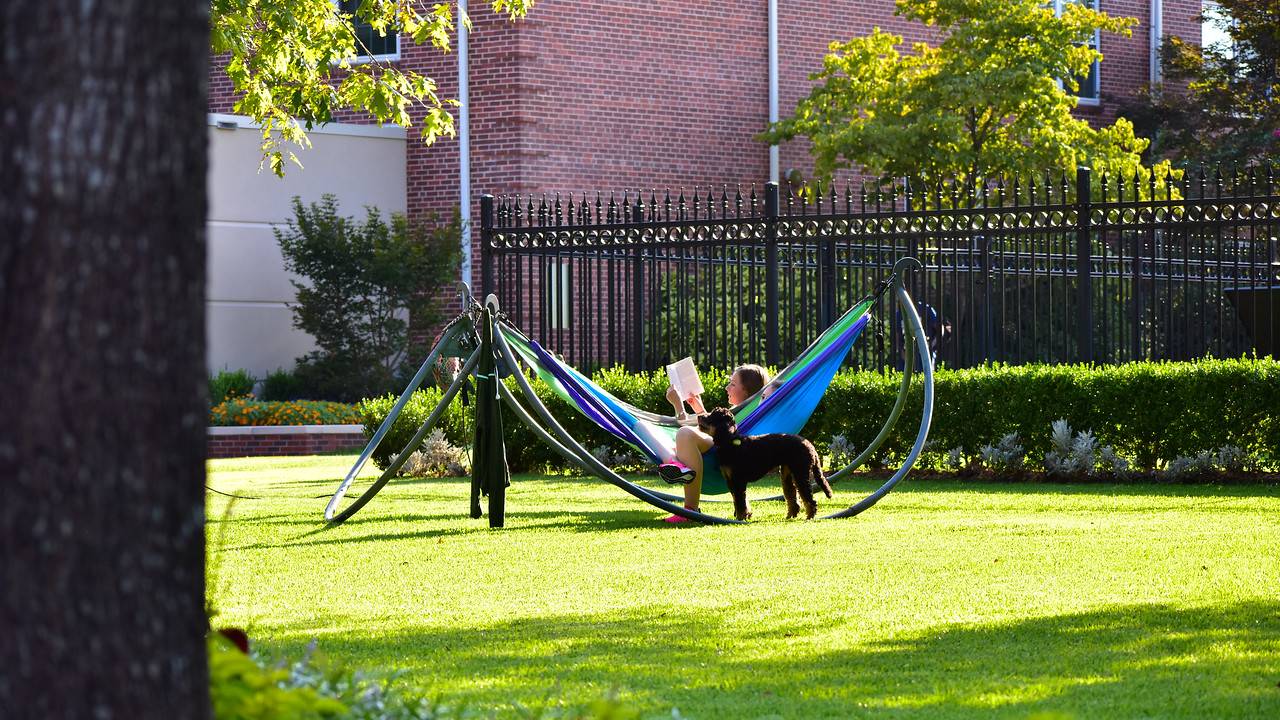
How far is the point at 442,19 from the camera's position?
11164mm

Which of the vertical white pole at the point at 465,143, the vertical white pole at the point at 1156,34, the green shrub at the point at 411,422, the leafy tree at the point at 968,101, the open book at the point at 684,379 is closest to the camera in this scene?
the open book at the point at 684,379

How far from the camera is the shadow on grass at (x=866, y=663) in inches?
182

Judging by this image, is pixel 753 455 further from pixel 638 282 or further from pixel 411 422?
pixel 638 282

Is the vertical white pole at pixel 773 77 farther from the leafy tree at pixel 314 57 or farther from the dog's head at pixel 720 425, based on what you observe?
the dog's head at pixel 720 425

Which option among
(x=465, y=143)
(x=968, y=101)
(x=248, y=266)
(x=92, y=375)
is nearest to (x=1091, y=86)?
(x=968, y=101)

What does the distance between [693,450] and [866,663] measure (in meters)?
4.51

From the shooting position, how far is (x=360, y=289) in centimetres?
2092

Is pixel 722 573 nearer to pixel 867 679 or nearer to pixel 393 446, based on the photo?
pixel 867 679

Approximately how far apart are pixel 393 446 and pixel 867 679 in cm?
965

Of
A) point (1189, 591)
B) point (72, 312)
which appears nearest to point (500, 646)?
point (1189, 591)

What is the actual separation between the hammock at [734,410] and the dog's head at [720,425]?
0.18 m

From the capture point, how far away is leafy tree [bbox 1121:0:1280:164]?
989 inches

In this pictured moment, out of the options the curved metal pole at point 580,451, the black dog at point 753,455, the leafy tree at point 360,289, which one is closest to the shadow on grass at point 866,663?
the curved metal pole at point 580,451

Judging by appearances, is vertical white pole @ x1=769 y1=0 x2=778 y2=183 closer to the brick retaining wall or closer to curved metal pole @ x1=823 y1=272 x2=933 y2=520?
the brick retaining wall
